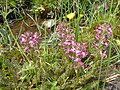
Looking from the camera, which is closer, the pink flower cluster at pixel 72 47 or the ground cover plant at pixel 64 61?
the pink flower cluster at pixel 72 47

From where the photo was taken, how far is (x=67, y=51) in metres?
1.78

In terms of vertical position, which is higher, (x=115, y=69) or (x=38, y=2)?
(x=38, y=2)

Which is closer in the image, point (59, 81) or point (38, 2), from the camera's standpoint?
point (59, 81)

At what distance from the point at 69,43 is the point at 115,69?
1.32ft

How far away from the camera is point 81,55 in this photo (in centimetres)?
166

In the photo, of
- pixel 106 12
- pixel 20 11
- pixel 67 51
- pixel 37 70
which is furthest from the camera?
A: pixel 20 11

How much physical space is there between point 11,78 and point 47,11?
1267 mm

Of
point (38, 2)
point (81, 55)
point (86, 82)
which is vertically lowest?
point (86, 82)

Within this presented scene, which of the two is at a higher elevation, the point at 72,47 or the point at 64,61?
the point at 72,47

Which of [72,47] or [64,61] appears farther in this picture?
[64,61]

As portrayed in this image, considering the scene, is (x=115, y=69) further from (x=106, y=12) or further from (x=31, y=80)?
(x=106, y=12)

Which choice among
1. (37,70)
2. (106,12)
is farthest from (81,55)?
(106,12)

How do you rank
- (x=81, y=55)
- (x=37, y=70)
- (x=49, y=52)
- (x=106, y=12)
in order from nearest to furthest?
(x=81, y=55)
(x=37, y=70)
(x=49, y=52)
(x=106, y=12)

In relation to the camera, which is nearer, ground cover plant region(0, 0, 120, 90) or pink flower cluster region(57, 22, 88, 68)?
pink flower cluster region(57, 22, 88, 68)
